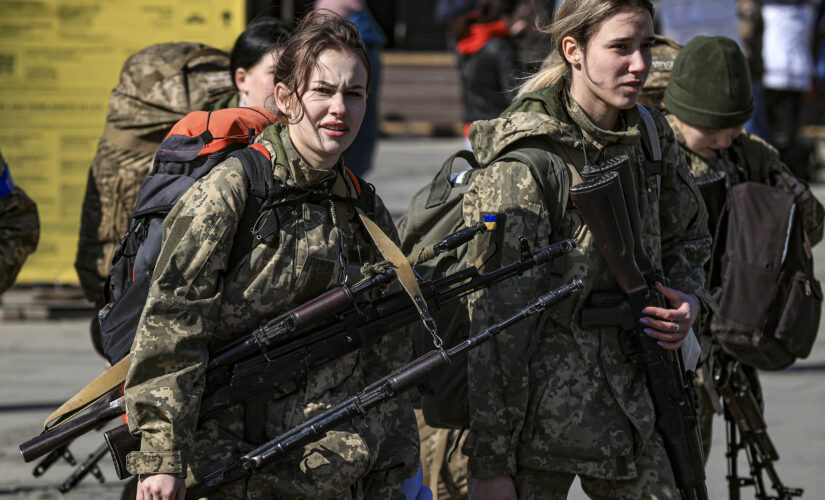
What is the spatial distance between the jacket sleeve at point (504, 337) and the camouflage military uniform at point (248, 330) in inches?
8.4

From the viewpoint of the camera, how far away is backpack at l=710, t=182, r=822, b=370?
457 cm

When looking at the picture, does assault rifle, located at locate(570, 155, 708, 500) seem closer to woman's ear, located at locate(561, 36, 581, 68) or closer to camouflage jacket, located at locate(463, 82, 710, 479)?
camouflage jacket, located at locate(463, 82, 710, 479)

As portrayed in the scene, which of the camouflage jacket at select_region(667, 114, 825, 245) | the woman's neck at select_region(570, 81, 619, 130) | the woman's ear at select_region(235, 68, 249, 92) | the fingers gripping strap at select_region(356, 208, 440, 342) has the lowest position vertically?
the camouflage jacket at select_region(667, 114, 825, 245)

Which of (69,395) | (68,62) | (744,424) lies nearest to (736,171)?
(744,424)

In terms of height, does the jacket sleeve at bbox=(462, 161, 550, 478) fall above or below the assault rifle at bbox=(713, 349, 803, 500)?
above

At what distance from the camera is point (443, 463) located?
4406 mm

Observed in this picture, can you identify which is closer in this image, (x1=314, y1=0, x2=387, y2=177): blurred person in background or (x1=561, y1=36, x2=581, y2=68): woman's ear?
(x1=561, y1=36, x2=581, y2=68): woman's ear

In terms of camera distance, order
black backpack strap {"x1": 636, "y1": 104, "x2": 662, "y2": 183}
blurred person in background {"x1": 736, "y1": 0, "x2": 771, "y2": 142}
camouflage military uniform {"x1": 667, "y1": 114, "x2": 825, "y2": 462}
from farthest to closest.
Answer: blurred person in background {"x1": 736, "y1": 0, "x2": 771, "y2": 142}, camouflage military uniform {"x1": 667, "y1": 114, "x2": 825, "y2": 462}, black backpack strap {"x1": 636, "y1": 104, "x2": 662, "y2": 183}

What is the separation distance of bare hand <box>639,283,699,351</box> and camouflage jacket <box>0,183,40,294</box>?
2.26 meters

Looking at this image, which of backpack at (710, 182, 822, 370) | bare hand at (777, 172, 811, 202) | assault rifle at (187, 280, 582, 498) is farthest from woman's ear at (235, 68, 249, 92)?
bare hand at (777, 172, 811, 202)

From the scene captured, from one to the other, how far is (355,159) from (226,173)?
4.40m

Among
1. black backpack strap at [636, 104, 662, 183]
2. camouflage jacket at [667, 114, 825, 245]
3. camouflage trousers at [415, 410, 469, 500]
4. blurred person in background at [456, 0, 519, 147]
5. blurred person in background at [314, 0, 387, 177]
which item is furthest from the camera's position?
blurred person in background at [456, 0, 519, 147]

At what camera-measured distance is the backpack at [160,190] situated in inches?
125

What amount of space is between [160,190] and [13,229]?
1194 mm
